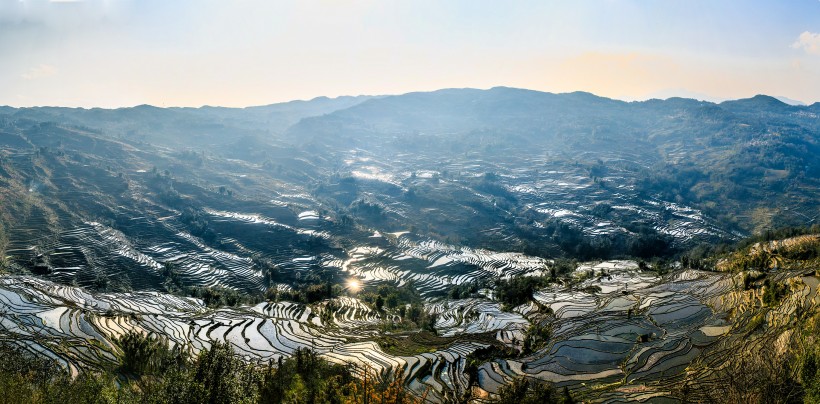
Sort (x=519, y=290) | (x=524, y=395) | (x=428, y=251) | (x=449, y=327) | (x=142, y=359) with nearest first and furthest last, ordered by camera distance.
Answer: (x=524, y=395) < (x=142, y=359) < (x=449, y=327) < (x=519, y=290) < (x=428, y=251)

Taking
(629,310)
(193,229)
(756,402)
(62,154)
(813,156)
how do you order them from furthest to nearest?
(813,156) → (62,154) → (193,229) → (629,310) → (756,402)

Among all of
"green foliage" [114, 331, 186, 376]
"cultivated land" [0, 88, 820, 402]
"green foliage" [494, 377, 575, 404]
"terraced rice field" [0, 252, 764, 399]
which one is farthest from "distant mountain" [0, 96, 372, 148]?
"green foliage" [494, 377, 575, 404]

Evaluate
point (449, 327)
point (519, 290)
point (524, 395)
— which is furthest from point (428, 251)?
point (524, 395)

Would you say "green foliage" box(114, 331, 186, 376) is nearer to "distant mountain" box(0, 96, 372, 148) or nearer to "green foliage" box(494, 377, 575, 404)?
Result: "green foliage" box(494, 377, 575, 404)

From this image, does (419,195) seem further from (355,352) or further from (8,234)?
(355,352)

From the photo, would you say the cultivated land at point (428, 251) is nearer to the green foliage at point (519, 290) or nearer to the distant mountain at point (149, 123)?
the green foliage at point (519, 290)

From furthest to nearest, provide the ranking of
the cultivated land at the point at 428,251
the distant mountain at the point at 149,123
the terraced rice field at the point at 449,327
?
1. the distant mountain at the point at 149,123
2. the cultivated land at the point at 428,251
3. the terraced rice field at the point at 449,327

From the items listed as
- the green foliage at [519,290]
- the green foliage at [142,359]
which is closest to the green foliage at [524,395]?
the green foliage at [142,359]

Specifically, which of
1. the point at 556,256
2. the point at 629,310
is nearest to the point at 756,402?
the point at 629,310

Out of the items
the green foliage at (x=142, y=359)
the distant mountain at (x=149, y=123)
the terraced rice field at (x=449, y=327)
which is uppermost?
the distant mountain at (x=149, y=123)

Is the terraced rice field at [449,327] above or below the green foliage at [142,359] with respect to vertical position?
below

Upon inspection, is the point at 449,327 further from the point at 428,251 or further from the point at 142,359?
the point at 428,251
